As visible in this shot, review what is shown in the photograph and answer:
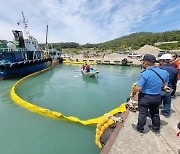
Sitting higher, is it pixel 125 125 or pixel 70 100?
pixel 125 125

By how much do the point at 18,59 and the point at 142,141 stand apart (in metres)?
20.2

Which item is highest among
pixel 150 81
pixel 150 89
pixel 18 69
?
pixel 150 81

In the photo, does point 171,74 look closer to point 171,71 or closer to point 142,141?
→ point 171,71

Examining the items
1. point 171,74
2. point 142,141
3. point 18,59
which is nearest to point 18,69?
point 18,59

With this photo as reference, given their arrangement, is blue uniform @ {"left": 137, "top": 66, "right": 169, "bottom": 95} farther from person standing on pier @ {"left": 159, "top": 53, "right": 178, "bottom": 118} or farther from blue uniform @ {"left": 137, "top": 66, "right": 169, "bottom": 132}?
person standing on pier @ {"left": 159, "top": 53, "right": 178, "bottom": 118}

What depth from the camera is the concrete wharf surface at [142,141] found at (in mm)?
3369

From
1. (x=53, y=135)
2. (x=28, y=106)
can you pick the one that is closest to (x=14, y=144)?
(x=53, y=135)

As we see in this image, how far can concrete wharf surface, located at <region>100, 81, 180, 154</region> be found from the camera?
133 inches

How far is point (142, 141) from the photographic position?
145 inches

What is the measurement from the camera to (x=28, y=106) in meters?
8.62

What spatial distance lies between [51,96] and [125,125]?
27.7 ft

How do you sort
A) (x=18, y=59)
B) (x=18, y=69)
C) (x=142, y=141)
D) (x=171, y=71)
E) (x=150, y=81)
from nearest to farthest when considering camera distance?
(x=150, y=81) < (x=142, y=141) < (x=171, y=71) < (x=18, y=69) < (x=18, y=59)

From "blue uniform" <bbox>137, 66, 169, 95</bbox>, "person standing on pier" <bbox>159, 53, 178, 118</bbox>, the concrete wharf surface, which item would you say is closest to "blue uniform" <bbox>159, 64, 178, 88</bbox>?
"person standing on pier" <bbox>159, 53, 178, 118</bbox>

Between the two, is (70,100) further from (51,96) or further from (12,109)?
(12,109)
